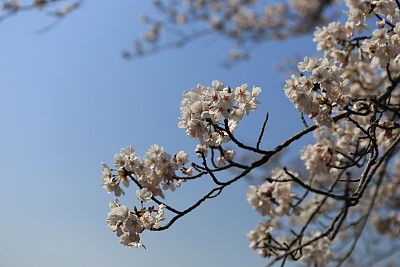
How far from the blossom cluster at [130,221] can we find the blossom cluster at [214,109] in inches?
16.0

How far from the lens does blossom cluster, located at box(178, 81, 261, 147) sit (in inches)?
82.8

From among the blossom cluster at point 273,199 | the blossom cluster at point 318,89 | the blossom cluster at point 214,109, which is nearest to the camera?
the blossom cluster at point 214,109

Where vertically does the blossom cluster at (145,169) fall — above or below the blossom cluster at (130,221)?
above

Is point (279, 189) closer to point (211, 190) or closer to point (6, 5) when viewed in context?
point (211, 190)

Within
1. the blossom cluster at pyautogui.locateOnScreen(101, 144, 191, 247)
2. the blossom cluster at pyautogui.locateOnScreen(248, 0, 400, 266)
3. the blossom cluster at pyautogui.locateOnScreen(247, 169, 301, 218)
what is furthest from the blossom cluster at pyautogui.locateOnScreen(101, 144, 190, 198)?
the blossom cluster at pyautogui.locateOnScreen(247, 169, 301, 218)

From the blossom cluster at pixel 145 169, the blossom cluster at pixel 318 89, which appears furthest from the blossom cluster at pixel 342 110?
the blossom cluster at pixel 145 169

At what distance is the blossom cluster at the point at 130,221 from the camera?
215 cm

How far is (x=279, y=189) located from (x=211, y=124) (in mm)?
1414

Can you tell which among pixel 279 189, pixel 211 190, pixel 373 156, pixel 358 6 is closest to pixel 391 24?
pixel 358 6

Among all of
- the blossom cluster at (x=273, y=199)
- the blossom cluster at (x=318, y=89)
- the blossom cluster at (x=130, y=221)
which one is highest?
the blossom cluster at (x=273, y=199)

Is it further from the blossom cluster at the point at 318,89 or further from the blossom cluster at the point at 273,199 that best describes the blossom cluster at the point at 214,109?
the blossom cluster at the point at 273,199

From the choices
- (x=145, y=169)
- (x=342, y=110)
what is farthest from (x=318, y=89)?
(x=145, y=169)

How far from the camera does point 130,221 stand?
215cm

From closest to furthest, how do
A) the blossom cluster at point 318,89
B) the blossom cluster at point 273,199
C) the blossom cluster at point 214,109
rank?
the blossom cluster at point 214,109 < the blossom cluster at point 318,89 < the blossom cluster at point 273,199
